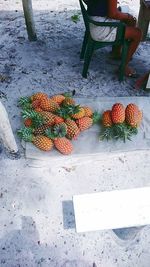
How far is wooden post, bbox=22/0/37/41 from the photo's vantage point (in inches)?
179

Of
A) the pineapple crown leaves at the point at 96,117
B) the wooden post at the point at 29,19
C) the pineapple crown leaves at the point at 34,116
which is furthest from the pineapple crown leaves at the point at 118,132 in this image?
the wooden post at the point at 29,19

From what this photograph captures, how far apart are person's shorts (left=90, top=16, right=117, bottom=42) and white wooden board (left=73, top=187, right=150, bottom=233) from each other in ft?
8.52

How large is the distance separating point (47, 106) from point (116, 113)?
31.9 inches

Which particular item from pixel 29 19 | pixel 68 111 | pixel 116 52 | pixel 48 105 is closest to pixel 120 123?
pixel 68 111

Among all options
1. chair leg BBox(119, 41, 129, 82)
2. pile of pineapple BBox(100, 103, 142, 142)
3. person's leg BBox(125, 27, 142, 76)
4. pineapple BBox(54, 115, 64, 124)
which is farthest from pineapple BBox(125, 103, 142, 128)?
person's leg BBox(125, 27, 142, 76)

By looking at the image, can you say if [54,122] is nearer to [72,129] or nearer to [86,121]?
[72,129]

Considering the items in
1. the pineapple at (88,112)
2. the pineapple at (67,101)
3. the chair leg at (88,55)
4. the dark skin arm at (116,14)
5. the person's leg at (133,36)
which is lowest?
the pineapple at (88,112)

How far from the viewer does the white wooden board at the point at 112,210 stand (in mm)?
1736

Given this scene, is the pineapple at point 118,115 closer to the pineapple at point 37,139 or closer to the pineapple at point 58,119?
the pineapple at point 58,119

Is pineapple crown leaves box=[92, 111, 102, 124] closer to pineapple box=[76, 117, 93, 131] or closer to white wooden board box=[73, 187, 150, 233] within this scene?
pineapple box=[76, 117, 93, 131]

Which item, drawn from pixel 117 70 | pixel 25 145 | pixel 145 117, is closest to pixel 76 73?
pixel 117 70

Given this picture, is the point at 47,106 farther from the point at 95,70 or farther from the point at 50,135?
the point at 95,70

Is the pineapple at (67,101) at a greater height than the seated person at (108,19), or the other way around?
the seated person at (108,19)

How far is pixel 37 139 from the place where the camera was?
340 cm
